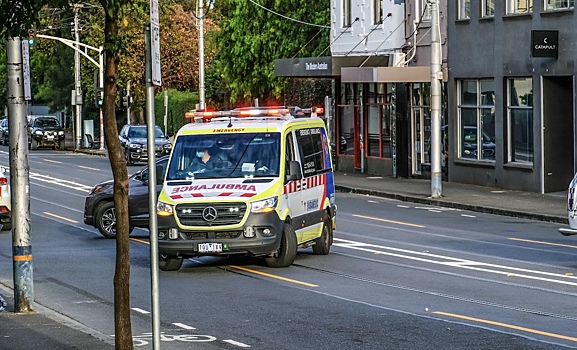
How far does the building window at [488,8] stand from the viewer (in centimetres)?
3597

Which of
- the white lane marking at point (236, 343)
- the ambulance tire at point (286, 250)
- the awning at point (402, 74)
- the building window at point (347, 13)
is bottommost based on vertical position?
the white lane marking at point (236, 343)

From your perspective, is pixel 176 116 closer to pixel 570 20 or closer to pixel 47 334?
pixel 570 20

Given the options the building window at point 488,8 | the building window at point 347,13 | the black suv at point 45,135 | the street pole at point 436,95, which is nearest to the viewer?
the street pole at point 436,95

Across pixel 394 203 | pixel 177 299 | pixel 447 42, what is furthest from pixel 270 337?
pixel 447 42

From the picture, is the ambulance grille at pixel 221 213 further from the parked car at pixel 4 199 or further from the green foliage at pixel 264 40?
the green foliage at pixel 264 40

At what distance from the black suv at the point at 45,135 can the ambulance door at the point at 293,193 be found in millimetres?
51359

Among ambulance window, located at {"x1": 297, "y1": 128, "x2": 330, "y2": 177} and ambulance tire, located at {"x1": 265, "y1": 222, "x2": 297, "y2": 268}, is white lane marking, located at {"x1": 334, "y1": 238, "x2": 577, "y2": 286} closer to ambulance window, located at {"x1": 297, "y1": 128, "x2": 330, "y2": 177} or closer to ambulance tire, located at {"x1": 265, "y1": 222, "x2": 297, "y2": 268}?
ambulance window, located at {"x1": 297, "y1": 128, "x2": 330, "y2": 177}

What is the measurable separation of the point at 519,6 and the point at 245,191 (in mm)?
17965

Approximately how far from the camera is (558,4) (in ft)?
108

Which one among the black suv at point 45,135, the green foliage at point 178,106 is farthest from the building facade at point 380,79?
the black suv at point 45,135

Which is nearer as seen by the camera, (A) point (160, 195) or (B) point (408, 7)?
(A) point (160, 195)

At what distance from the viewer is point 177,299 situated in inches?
635

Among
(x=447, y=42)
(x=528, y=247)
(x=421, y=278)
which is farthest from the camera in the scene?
(x=447, y=42)

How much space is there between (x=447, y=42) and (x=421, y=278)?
21.8 meters
